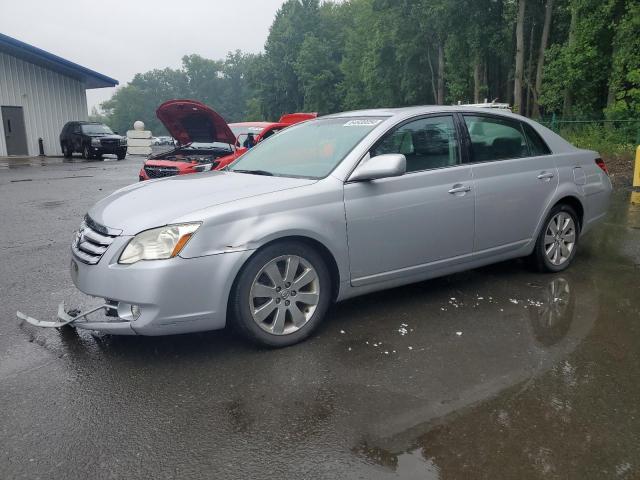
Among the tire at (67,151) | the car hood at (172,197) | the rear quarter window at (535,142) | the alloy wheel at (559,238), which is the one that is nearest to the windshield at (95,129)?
the tire at (67,151)

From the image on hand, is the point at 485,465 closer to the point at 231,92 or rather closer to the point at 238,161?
the point at 238,161

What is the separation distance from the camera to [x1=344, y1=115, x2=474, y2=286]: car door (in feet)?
13.4

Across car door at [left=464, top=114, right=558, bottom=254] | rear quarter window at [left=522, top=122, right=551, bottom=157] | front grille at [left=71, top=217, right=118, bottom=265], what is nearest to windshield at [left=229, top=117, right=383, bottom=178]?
car door at [left=464, top=114, right=558, bottom=254]

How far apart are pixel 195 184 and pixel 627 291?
3.82m

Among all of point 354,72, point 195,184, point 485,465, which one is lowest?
point 485,465

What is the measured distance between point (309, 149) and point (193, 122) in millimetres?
6974

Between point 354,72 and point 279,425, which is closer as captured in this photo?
point 279,425

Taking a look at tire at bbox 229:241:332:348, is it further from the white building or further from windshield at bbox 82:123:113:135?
the white building

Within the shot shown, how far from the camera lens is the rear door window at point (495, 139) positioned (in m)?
4.87

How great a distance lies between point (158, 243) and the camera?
3439mm

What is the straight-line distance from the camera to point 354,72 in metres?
60.8

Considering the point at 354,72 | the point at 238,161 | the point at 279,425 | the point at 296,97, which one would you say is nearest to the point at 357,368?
the point at 279,425

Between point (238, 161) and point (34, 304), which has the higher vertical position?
point (238, 161)

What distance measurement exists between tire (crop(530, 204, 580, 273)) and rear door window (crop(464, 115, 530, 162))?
696 mm
